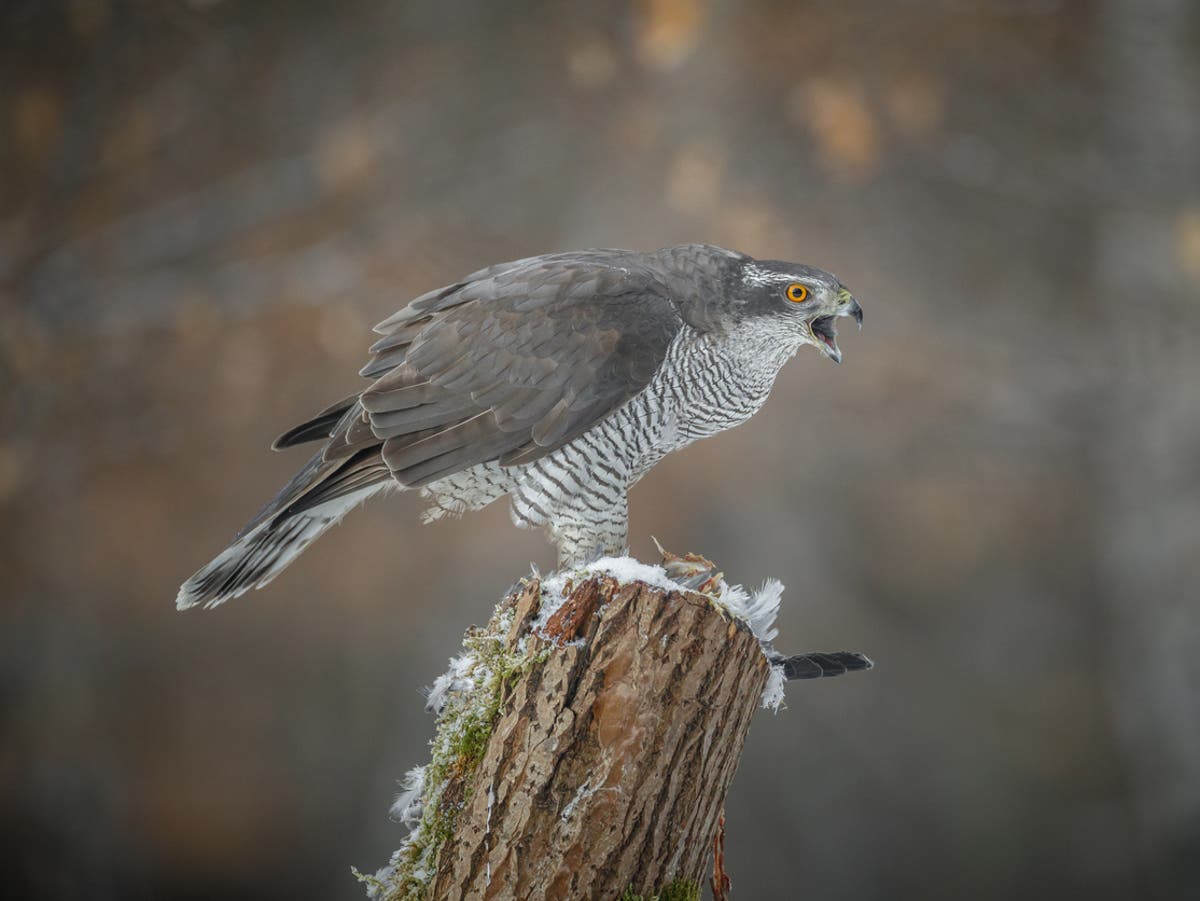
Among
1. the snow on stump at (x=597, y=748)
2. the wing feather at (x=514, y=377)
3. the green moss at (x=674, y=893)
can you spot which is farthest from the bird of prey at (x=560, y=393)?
the green moss at (x=674, y=893)

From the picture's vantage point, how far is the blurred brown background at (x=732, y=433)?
14.6ft

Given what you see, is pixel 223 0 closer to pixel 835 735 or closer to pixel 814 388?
pixel 814 388

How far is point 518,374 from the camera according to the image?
2.59 m

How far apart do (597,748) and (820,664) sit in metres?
0.60

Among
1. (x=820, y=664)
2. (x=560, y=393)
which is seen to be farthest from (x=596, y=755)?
(x=560, y=393)

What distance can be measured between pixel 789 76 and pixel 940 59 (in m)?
0.69

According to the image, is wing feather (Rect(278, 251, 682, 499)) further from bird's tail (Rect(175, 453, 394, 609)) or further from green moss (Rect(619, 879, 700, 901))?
green moss (Rect(619, 879, 700, 901))

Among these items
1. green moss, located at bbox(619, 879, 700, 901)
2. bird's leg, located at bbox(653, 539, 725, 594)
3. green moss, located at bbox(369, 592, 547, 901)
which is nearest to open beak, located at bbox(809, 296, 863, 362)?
bird's leg, located at bbox(653, 539, 725, 594)

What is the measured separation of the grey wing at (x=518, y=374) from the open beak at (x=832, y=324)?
0.37 meters

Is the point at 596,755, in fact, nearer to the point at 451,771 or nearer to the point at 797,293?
the point at 451,771

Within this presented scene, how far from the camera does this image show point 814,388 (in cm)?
Result: 455

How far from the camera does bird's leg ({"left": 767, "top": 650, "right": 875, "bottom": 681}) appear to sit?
217 centimetres

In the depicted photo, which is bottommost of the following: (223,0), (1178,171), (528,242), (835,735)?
(835,735)

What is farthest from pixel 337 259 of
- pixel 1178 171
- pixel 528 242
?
pixel 1178 171
